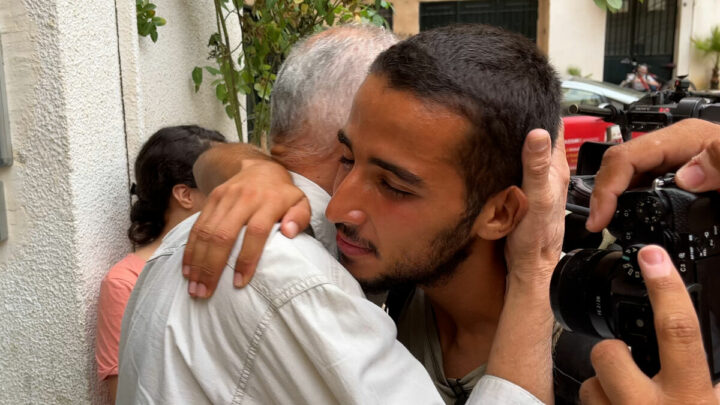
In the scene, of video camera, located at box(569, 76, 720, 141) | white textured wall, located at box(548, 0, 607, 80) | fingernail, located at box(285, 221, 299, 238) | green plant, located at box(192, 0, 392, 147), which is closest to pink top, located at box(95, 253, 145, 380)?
fingernail, located at box(285, 221, 299, 238)

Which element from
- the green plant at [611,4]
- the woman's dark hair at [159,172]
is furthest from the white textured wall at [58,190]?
the green plant at [611,4]

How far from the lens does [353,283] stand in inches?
54.5

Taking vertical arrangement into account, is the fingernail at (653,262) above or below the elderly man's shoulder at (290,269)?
above

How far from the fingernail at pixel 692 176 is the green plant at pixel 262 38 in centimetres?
269

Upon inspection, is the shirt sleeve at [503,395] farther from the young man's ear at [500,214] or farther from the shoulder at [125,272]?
the shoulder at [125,272]

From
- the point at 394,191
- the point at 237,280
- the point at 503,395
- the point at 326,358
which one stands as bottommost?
the point at 503,395

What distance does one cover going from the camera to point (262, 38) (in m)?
3.90

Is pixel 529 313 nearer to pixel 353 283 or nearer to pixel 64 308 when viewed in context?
pixel 353 283

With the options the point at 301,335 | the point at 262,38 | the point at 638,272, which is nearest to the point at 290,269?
the point at 301,335

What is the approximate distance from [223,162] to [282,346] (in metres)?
0.82

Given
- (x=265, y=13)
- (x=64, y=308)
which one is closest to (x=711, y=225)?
(x=64, y=308)

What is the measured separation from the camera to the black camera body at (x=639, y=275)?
3.78ft

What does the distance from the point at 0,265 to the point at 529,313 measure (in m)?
1.67

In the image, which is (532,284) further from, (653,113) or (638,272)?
(653,113)
